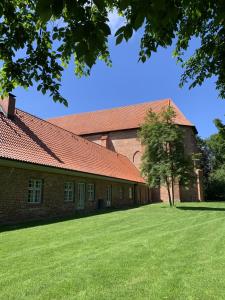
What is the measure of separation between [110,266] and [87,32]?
5022 millimetres

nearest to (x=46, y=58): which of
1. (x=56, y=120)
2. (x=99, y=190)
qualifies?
(x=99, y=190)

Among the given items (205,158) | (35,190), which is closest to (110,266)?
(35,190)

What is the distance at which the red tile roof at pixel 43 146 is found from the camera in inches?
587

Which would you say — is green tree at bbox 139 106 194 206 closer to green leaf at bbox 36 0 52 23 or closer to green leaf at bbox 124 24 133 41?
green leaf at bbox 124 24 133 41

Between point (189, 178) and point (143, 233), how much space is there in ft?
46.8

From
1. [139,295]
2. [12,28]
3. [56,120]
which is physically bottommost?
[139,295]

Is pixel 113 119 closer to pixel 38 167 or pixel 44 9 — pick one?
pixel 38 167

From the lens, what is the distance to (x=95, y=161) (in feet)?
81.2

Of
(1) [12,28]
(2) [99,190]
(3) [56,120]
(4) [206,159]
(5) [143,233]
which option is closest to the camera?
(1) [12,28]

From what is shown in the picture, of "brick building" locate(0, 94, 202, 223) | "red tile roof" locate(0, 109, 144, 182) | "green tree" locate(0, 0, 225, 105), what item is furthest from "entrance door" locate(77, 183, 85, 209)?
"green tree" locate(0, 0, 225, 105)

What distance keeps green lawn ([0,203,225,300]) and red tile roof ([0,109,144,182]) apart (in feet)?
17.3

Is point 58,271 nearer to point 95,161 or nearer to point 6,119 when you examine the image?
point 6,119

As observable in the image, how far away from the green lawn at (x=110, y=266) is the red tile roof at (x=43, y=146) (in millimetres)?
5267

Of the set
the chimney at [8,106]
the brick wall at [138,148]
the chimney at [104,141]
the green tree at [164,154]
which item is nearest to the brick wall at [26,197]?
the chimney at [8,106]
